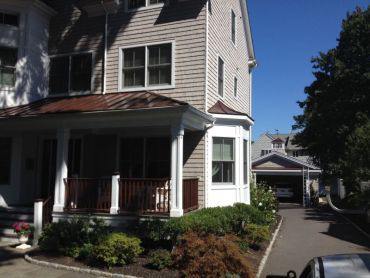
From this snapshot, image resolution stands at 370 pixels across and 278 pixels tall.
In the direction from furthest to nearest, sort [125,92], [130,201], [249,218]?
[125,92] < [249,218] < [130,201]

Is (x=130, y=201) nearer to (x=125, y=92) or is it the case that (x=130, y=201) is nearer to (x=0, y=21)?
(x=125, y=92)

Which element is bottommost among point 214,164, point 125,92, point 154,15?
point 214,164

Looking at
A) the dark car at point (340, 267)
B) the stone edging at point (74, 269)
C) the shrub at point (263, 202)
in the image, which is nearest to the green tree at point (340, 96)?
the shrub at point (263, 202)

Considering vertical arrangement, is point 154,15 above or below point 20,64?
above

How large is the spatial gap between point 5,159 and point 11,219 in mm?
2637

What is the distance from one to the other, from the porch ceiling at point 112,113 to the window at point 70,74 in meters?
1.23

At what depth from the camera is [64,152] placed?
12.6 metres

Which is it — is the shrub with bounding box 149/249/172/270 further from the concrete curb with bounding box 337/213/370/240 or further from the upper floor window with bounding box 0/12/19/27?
the upper floor window with bounding box 0/12/19/27

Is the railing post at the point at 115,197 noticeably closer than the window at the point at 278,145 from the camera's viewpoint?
Yes

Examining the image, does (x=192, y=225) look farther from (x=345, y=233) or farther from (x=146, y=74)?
(x=345, y=233)

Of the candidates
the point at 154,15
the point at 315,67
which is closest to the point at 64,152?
the point at 154,15

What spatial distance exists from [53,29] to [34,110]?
13.3 ft

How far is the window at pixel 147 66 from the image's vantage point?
14.3 m

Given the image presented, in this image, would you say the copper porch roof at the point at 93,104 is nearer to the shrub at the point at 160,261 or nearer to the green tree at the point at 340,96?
the shrub at the point at 160,261
